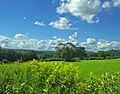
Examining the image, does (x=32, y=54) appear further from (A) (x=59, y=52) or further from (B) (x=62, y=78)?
(B) (x=62, y=78)

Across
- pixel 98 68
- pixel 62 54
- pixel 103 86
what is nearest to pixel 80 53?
pixel 62 54

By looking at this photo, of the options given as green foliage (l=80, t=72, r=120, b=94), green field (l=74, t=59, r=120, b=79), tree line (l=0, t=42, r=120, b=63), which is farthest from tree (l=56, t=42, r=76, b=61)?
green foliage (l=80, t=72, r=120, b=94)

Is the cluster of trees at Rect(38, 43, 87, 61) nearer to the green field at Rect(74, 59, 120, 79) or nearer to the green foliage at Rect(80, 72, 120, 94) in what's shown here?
the green field at Rect(74, 59, 120, 79)

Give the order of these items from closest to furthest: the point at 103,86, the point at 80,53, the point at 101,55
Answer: the point at 103,86 < the point at 101,55 < the point at 80,53

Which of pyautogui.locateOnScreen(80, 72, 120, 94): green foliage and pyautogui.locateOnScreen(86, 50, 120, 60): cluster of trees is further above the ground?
pyautogui.locateOnScreen(86, 50, 120, 60): cluster of trees

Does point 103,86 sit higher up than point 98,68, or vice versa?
point 98,68

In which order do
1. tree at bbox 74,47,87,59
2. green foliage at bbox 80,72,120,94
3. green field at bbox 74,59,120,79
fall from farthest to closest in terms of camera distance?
tree at bbox 74,47,87,59, green field at bbox 74,59,120,79, green foliage at bbox 80,72,120,94

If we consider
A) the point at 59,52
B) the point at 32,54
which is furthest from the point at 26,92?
the point at 32,54

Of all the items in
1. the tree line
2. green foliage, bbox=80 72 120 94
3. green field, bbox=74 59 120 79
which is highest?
the tree line

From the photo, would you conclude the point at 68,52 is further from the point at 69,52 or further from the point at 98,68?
the point at 98,68

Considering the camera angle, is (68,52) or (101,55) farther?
(101,55)

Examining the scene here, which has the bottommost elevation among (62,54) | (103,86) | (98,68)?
(103,86)

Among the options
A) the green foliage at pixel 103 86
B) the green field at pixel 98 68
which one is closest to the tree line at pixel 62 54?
the green field at pixel 98 68

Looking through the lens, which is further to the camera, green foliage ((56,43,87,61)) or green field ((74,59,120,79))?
green foliage ((56,43,87,61))
